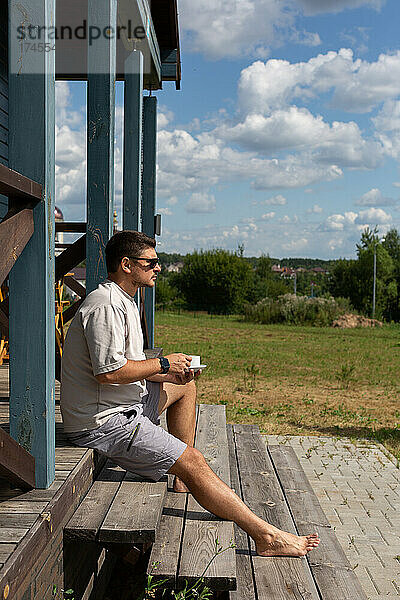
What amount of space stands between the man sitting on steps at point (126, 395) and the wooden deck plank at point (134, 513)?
111mm

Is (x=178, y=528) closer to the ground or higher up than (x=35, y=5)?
closer to the ground

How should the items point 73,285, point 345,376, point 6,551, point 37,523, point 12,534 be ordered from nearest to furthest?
point 6,551 → point 12,534 → point 37,523 → point 73,285 → point 345,376

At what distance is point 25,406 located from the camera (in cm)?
241

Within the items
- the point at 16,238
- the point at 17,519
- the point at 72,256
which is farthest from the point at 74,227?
the point at 17,519

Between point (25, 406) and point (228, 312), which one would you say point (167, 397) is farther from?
point (228, 312)

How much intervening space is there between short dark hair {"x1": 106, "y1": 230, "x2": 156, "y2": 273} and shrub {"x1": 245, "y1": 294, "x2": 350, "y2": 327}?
2331 centimetres

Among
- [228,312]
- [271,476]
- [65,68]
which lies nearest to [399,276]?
[228,312]

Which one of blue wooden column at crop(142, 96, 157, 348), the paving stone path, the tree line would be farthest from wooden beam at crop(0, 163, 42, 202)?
the tree line

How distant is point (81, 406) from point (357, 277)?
40.7 m

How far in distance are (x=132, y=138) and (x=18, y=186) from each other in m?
3.42

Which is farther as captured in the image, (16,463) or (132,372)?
(132,372)

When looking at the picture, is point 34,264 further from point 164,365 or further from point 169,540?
point 169,540

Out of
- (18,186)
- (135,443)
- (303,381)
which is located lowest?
(303,381)

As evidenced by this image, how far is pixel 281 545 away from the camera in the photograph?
2.73 meters
